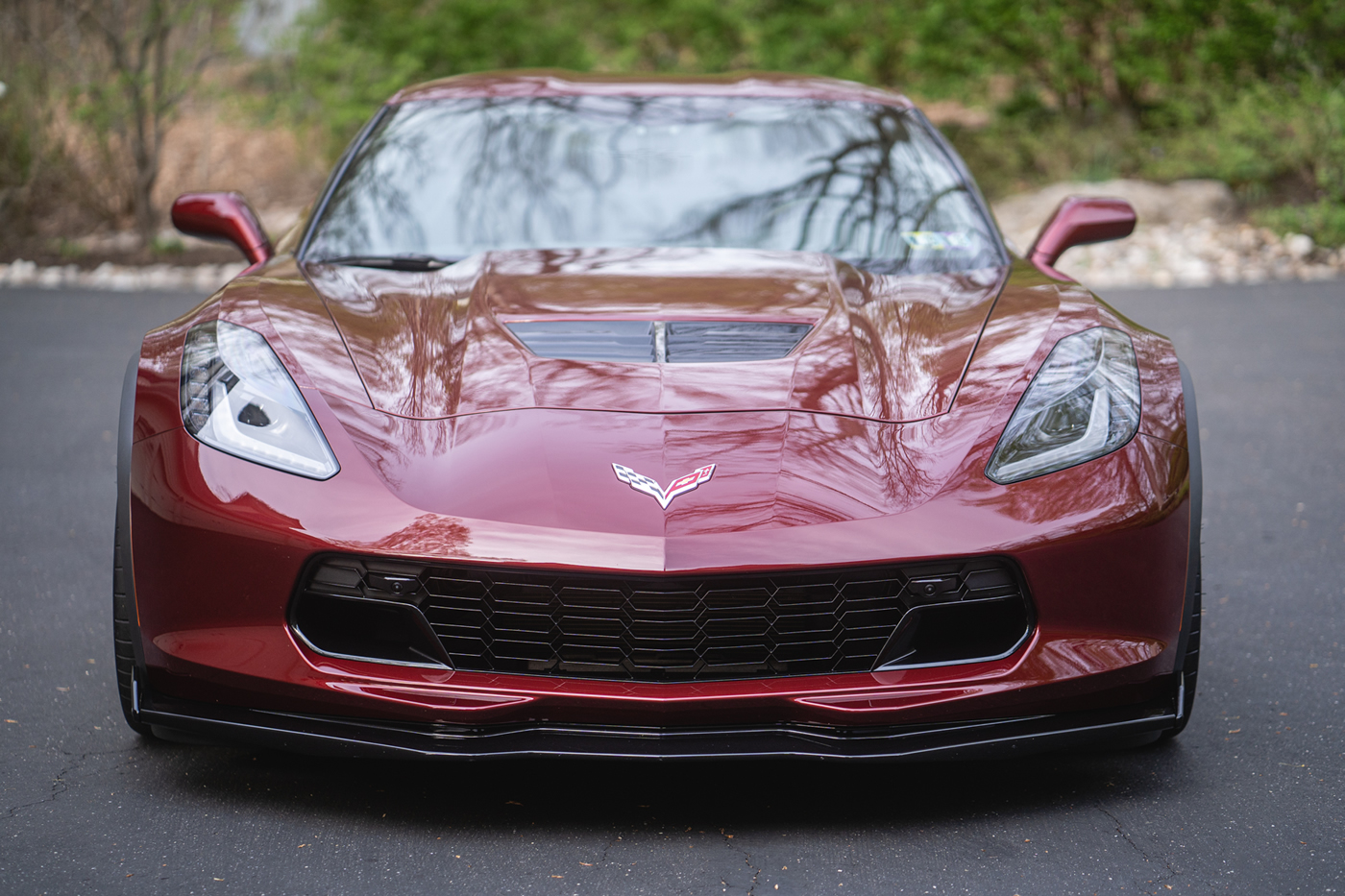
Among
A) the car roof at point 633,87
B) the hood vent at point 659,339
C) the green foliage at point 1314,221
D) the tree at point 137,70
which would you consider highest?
the car roof at point 633,87

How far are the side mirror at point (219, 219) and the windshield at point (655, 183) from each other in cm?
27

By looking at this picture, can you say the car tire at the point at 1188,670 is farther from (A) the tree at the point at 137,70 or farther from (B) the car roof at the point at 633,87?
(A) the tree at the point at 137,70

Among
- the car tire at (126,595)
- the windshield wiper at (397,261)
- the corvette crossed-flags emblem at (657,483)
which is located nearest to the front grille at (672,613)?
the corvette crossed-flags emblem at (657,483)

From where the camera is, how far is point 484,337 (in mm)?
2672

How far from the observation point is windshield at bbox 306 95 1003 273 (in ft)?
11.0

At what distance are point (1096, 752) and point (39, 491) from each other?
3.65 meters

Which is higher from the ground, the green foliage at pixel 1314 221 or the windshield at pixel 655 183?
the windshield at pixel 655 183

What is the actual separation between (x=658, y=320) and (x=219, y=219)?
1526mm

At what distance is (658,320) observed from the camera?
2730 mm

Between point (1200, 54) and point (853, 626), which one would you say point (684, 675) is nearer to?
point (853, 626)

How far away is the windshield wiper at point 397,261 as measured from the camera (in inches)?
125

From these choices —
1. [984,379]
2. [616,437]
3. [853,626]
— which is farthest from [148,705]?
[984,379]

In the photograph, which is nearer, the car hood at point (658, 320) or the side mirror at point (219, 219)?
the car hood at point (658, 320)

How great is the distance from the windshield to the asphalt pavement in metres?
1.20
